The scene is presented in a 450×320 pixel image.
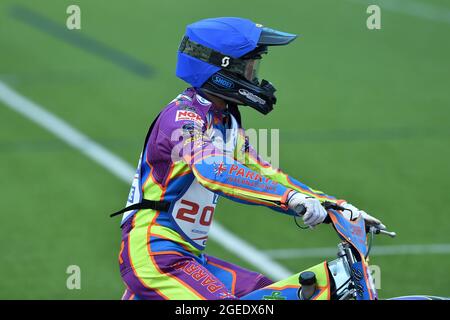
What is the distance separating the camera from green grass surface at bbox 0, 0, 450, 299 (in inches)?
448

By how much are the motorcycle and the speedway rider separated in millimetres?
207

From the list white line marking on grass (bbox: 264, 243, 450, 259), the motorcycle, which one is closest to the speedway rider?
the motorcycle

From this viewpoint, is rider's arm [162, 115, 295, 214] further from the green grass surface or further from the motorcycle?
the green grass surface

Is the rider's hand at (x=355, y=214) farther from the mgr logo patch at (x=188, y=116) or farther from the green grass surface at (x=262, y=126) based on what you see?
the green grass surface at (x=262, y=126)

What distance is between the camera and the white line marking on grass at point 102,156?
11.0 m

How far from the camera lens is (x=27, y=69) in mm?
18297

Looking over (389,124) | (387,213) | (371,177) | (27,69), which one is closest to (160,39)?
(27,69)

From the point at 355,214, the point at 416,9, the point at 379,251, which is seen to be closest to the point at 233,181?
the point at 355,214

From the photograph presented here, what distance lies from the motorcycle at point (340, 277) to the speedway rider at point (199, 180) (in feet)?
0.68

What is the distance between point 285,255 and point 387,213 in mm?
1874

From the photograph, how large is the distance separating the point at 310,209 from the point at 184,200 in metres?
1.10

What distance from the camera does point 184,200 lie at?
6.67 meters

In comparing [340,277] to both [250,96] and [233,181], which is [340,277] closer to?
[233,181]
